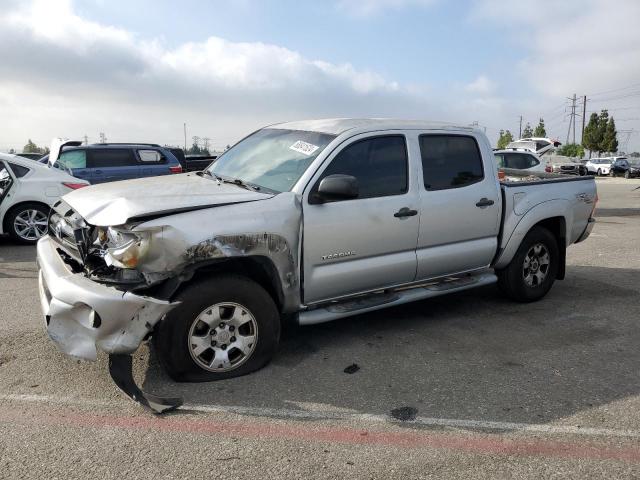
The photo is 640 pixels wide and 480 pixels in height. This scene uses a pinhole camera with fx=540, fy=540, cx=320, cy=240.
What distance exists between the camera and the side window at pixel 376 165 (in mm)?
4301

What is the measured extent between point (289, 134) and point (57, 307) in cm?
236

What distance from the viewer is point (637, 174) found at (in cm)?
3941

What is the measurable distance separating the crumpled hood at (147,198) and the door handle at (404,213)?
3.72 ft

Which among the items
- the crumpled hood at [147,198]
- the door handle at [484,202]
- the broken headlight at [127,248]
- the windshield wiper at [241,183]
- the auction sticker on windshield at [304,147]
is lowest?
the broken headlight at [127,248]

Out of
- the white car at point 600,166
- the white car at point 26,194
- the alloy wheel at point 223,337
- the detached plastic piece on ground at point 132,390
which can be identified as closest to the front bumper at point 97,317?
the detached plastic piece on ground at point 132,390

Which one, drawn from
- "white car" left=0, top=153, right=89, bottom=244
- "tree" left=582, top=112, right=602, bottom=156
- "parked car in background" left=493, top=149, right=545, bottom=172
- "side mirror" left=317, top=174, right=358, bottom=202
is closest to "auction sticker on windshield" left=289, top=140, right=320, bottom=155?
"side mirror" left=317, top=174, right=358, bottom=202

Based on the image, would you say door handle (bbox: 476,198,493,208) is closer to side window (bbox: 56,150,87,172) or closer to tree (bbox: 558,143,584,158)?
side window (bbox: 56,150,87,172)

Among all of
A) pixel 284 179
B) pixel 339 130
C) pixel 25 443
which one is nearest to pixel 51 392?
pixel 25 443

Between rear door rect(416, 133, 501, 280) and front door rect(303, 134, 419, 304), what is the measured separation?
184 millimetres

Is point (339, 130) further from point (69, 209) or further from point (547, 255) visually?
point (547, 255)

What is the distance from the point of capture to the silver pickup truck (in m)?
3.42

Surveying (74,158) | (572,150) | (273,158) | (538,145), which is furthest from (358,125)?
(572,150)

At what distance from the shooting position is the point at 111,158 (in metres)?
12.5

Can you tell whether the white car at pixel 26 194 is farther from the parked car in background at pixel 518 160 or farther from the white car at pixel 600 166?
the white car at pixel 600 166
